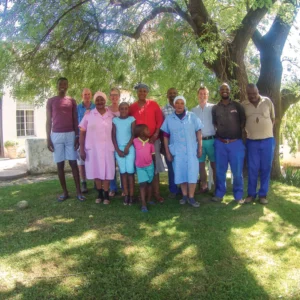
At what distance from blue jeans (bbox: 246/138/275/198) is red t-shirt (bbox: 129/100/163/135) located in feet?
5.06

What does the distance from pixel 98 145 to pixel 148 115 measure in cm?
94

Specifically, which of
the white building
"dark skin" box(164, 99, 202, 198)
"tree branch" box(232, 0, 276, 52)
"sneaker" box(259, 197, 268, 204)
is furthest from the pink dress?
the white building

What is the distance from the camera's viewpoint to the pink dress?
217 inches

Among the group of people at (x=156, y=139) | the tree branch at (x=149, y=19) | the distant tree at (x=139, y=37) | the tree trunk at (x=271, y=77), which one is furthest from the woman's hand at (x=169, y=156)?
the tree trunk at (x=271, y=77)

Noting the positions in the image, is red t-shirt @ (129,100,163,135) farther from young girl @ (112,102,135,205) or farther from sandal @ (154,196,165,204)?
sandal @ (154,196,165,204)

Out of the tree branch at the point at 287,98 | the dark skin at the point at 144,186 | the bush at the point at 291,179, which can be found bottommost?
the bush at the point at 291,179

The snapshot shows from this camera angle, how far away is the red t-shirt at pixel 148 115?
18.3 ft

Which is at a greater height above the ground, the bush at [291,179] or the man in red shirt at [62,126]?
the man in red shirt at [62,126]

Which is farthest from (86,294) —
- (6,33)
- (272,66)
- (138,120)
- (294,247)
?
(272,66)

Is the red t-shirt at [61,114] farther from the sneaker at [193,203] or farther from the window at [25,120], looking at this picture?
the window at [25,120]

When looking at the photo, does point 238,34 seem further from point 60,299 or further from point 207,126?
point 60,299

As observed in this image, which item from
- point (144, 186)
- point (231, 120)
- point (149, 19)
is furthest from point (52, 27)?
point (231, 120)

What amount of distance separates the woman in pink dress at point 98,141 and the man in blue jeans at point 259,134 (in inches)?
88.4

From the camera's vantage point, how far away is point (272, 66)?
785 cm
